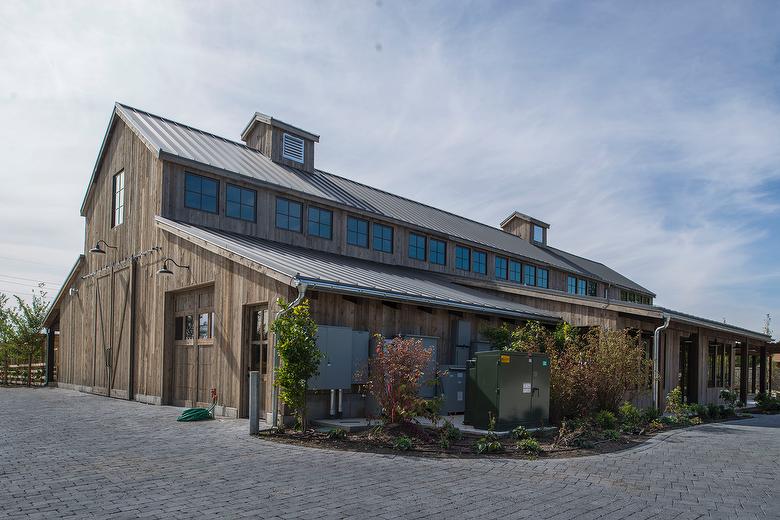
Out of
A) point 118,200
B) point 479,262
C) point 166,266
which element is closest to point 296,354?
point 166,266

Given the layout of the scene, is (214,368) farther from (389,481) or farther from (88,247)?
(88,247)

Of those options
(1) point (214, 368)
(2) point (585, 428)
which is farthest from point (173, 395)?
(2) point (585, 428)

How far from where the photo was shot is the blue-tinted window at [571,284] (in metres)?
34.2

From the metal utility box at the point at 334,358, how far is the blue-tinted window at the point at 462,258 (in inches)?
503

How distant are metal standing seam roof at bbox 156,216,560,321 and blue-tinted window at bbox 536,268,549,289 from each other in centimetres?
1156

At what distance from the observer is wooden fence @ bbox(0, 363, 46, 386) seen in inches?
1099

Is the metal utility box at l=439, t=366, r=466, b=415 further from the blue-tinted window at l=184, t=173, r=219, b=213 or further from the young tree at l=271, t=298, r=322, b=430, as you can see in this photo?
the blue-tinted window at l=184, t=173, r=219, b=213

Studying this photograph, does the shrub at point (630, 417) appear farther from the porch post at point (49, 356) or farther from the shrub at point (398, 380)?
the porch post at point (49, 356)

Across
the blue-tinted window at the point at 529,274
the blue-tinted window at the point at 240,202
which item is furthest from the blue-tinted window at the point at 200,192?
the blue-tinted window at the point at 529,274

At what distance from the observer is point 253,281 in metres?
13.4

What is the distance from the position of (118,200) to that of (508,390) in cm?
1430

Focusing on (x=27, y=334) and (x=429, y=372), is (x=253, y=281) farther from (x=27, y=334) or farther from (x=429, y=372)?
(x=27, y=334)

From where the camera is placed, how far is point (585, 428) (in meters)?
12.0

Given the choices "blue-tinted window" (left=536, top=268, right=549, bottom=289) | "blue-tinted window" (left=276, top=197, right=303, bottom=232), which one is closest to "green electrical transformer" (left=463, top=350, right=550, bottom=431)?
"blue-tinted window" (left=276, top=197, right=303, bottom=232)
